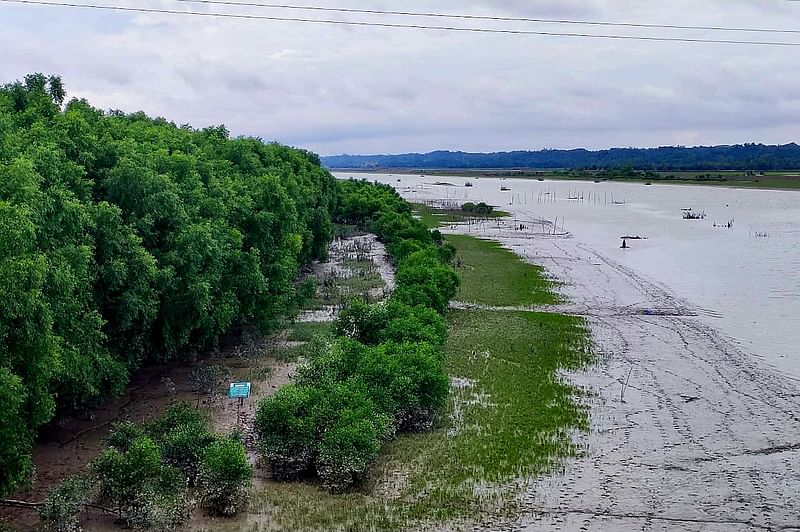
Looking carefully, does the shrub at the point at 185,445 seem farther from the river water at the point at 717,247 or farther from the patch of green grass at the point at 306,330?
the river water at the point at 717,247

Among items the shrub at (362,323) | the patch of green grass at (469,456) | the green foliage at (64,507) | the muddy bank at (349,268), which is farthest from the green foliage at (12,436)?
the muddy bank at (349,268)

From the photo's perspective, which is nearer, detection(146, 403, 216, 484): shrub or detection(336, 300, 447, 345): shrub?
detection(146, 403, 216, 484): shrub

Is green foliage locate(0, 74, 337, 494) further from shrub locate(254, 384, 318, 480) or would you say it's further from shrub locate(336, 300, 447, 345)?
shrub locate(254, 384, 318, 480)

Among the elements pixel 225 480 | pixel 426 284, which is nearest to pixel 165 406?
pixel 225 480

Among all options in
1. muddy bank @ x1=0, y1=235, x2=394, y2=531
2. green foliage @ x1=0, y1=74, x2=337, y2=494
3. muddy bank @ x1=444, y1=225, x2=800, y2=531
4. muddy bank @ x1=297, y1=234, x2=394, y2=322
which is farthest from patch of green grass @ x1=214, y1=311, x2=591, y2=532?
muddy bank @ x1=297, y1=234, x2=394, y2=322

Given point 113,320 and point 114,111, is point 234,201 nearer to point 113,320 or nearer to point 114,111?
point 113,320

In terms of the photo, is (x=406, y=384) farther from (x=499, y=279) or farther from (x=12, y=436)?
(x=499, y=279)
